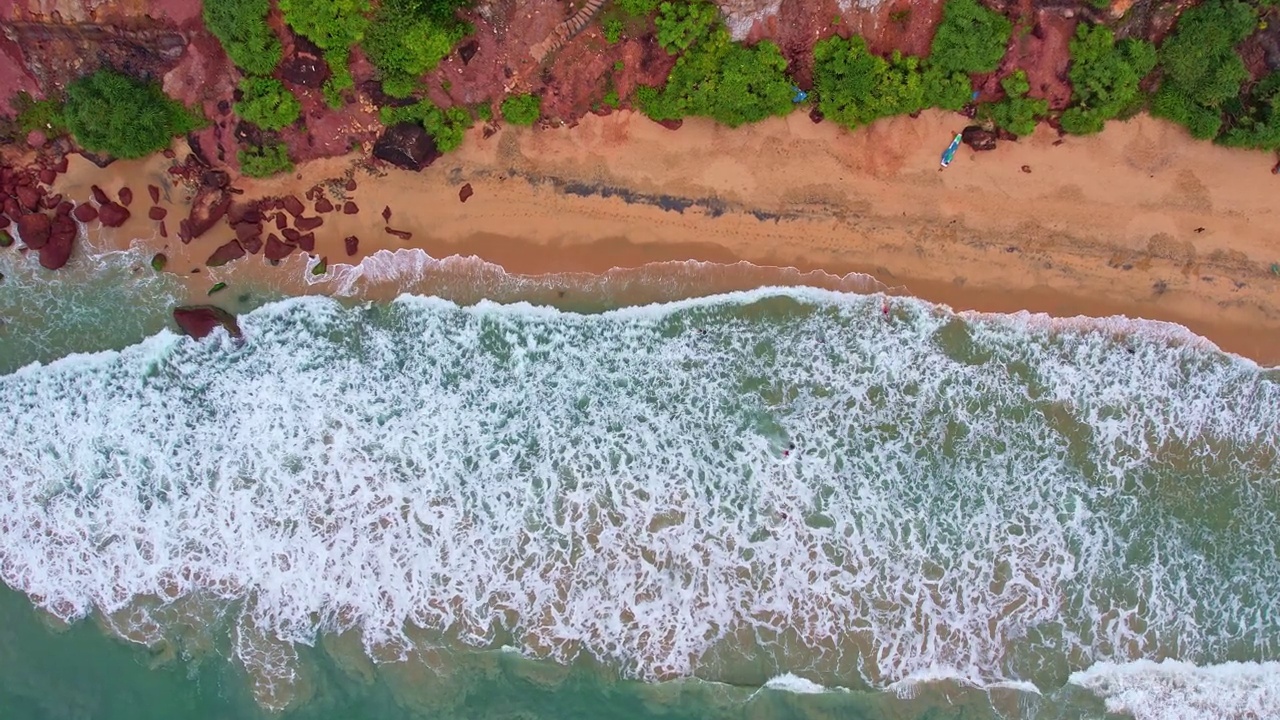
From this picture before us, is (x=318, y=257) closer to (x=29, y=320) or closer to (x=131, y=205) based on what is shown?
(x=131, y=205)

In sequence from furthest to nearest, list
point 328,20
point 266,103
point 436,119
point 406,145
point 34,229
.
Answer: point 34,229, point 406,145, point 436,119, point 266,103, point 328,20

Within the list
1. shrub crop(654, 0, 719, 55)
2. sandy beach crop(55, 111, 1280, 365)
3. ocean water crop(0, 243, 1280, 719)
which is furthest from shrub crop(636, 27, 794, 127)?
ocean water crop(0, 243, 1280, 719)

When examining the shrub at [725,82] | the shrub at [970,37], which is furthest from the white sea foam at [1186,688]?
the shrub at [725,82]

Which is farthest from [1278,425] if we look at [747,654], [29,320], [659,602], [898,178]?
[29,320]

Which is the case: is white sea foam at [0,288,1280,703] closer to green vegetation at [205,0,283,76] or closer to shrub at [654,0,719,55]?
green vegetation at [205,0,283,76]

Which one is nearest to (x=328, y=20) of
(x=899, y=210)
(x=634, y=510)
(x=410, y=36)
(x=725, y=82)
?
(x=410, y=36)

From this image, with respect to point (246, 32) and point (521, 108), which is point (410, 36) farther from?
point (246, 32)

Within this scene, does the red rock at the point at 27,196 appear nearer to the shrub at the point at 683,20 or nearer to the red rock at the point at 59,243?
the red rock at the point at 59,243
